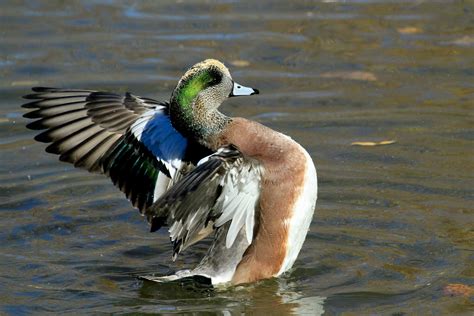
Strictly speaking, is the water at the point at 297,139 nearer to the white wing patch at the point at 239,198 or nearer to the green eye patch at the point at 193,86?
the white wing patch at the point at 239,198

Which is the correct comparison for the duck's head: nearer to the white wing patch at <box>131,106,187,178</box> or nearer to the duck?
the duck

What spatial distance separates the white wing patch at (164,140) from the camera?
22.4ft

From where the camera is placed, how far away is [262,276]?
22.3 ft

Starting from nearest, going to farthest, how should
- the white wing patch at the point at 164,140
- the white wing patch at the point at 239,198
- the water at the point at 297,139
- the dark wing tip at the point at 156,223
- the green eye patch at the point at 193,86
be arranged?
1. the white wing patch at the point at 239,198
2. the dark wing tip at the point at 156,223
3. the green eye patch at the point at 193,86
4. the water at the point at 297,139
5. the white wing patch at the point at 164,140

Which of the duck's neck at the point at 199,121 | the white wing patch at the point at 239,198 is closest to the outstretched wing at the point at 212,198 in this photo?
the white wing patch at the point at 239,198

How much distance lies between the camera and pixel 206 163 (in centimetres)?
591

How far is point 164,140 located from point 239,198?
784 mm

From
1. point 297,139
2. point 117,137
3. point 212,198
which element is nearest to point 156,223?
point 212,198

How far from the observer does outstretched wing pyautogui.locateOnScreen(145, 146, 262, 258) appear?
5.80 meters

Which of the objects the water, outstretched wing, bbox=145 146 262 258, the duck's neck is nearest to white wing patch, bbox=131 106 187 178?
the duck's neck

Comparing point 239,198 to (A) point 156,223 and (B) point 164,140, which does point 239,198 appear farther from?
(B) point 164,140

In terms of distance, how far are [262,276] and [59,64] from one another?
4.39 m

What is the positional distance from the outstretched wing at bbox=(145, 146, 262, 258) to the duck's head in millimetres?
491

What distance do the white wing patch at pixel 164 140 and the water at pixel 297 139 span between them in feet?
2.32
